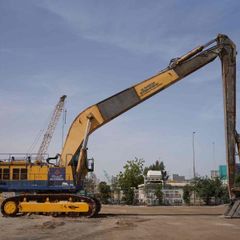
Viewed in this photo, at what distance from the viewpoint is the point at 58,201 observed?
2794cm

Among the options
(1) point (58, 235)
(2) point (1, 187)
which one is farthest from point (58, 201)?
(1) point (58, 235)

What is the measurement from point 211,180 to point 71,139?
3994 centimetres

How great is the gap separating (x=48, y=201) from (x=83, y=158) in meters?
3.39

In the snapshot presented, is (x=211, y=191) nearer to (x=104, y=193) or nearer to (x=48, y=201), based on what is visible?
(x=104, y=193)

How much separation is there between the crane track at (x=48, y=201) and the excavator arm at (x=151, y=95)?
4.73 feet

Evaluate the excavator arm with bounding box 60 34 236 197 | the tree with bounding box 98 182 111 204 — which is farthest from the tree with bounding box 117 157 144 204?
the excavator arm with bounding box 60 34 236 197

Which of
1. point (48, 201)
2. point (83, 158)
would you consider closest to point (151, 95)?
point (83, 158)

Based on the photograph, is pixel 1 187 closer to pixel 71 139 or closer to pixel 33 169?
pixel 33 169

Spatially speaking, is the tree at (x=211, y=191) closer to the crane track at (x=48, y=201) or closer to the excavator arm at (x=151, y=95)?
the excavator arm at (x=151, y=95)

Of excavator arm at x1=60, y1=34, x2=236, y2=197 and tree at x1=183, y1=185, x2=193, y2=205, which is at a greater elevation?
excavator arm at x1=60, y1=34, x2=236, y2=197

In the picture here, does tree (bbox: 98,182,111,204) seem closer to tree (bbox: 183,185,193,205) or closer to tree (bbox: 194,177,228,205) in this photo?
tree (bbox: 183,185,193,205)

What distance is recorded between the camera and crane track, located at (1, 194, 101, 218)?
27500 millimetres

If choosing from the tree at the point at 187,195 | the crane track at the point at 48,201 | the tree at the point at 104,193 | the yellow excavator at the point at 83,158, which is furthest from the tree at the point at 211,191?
the crane track at the point at 48,201

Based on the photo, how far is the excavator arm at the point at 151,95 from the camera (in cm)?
2825
